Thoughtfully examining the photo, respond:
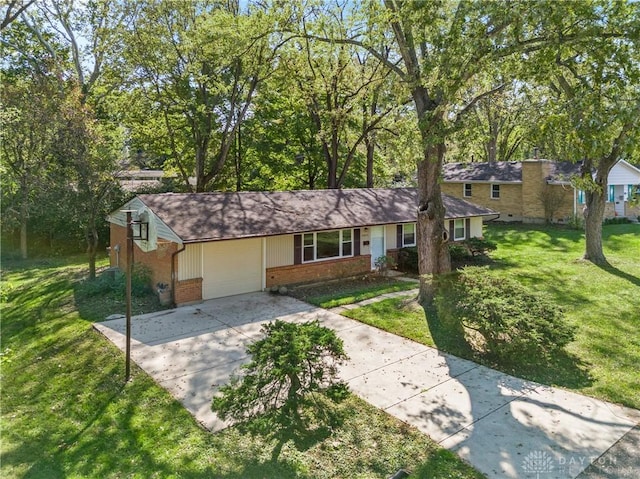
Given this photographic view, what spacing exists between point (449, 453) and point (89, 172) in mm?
13849

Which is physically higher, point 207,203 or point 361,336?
point 207,203

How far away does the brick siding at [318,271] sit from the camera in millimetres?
14891

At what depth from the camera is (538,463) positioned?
216 inches

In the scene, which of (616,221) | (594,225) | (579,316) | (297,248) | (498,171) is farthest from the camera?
(498,171)

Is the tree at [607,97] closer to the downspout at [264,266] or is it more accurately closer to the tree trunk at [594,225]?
the tree trunk at [594,225]

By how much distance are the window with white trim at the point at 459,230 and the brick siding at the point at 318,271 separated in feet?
17.0

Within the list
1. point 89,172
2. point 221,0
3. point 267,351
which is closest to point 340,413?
point 267,351

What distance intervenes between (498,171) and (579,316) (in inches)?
860

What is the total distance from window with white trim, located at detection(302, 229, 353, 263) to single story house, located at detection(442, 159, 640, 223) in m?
16.5

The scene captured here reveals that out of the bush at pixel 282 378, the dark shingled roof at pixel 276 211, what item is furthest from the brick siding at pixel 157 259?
the bush at pixel 282 378

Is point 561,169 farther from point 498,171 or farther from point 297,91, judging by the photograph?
point 297,91

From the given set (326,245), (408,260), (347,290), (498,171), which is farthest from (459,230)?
(498,171)

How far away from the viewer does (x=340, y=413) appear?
6.72 meters

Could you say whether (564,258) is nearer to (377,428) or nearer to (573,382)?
(573,382)
